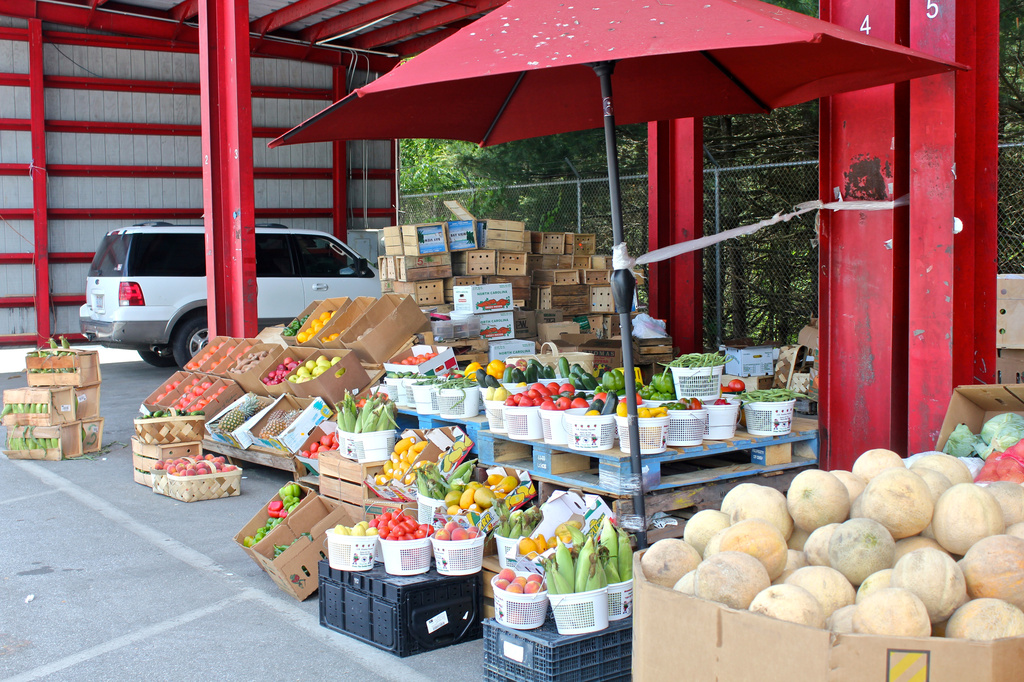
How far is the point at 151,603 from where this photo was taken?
16.3ft

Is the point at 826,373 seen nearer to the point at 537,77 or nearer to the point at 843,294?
the point at 843,294

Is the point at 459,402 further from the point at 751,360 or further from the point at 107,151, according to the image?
the point at 107,151

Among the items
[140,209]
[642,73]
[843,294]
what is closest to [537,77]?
[642,73]

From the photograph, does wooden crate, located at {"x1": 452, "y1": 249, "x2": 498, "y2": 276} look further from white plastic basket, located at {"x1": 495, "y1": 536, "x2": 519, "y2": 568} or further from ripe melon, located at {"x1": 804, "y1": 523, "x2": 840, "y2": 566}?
ripe melon, located at {"x1": 804, "y1": 523, "x2": 840, "y2": 566}

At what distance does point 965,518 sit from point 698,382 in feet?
8.21

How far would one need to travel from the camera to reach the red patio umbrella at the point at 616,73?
3223mm

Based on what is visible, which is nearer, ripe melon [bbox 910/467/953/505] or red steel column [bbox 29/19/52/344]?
ripe melon [bbox 910/467/953/505]

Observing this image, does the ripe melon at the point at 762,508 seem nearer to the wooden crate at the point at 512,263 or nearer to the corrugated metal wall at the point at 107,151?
the wooden crate at the point at 512,263

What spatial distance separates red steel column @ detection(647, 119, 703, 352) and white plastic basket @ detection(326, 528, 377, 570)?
5947 millimetres

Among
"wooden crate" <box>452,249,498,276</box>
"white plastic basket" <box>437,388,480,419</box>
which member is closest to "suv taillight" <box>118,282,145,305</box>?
"wooden crate" <box>452,249,498,276</box>

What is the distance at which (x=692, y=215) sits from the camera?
959 cm

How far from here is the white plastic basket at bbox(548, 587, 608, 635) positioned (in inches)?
143

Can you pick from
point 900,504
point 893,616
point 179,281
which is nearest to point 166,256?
point 179,281

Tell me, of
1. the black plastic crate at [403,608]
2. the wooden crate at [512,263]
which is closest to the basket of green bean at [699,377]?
the black plastic crate at [403,608]
